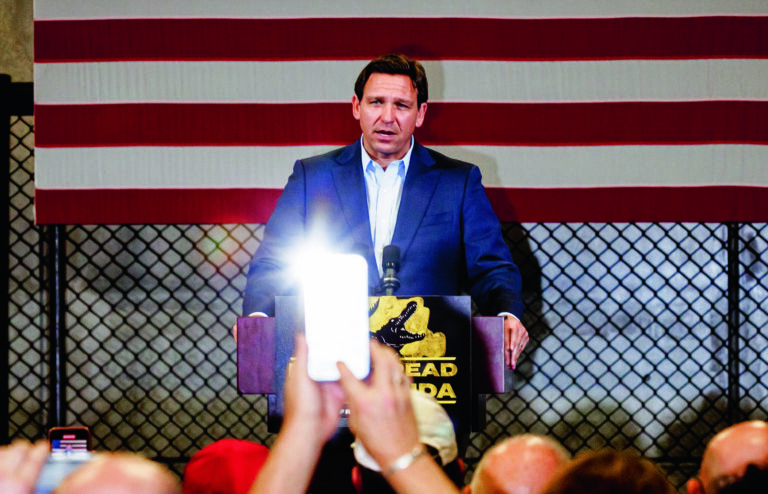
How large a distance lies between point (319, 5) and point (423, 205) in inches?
54.4

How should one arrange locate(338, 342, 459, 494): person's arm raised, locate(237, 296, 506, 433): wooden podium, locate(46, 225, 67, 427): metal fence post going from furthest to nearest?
locate(46, 225, 67, 427): metal fence post, locate(237, 296, 506, 433): wooden podium, locate(338, 342, 459, 494): person's arm raised

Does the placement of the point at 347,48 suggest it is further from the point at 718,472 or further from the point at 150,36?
the point at 718,472

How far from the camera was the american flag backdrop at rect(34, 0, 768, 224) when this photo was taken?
340cm

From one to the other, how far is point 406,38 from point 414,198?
3.96 feet

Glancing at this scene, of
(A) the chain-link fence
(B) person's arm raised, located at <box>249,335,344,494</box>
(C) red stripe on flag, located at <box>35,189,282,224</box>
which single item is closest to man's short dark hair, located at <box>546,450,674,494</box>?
(B) person's arm raised, located at <box>249,335,344,494</box>

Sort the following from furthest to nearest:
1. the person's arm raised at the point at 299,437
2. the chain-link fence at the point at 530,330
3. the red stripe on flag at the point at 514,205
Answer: the chain-link fence at the point at 530,330
the red stripe on flag at the point at 514,205
the person's arm raised at the point at 299,437

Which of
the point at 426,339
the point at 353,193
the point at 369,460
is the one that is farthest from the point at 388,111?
the point at 369,460

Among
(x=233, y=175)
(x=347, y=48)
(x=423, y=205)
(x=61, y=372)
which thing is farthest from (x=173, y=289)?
(x=423, y=205)

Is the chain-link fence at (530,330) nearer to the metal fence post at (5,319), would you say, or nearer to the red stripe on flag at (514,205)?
the metal fence post at (5,319)

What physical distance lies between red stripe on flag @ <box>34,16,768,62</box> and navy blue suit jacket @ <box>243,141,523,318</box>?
101cm

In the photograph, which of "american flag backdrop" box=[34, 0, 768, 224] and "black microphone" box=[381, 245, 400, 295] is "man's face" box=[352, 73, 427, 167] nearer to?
"black microphone" box=[381, 245, 400, 295]

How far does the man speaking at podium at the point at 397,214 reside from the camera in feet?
7.83

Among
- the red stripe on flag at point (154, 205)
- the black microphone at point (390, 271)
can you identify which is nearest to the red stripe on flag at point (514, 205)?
the red stripe on flag at point (154, 205)

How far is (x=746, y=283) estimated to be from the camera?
3945 mm
